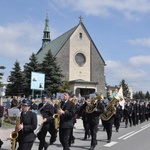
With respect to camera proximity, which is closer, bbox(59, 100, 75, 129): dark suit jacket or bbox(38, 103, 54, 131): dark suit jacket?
bbox(59, 100, 75, 129): dark suit jacket

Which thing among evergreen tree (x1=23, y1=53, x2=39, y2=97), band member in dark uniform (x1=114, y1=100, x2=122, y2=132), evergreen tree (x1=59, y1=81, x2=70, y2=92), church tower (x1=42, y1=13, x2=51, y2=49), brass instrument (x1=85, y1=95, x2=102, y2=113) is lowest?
band member in dark uniform (x1=114, y1=100, x2=122, y2=132)

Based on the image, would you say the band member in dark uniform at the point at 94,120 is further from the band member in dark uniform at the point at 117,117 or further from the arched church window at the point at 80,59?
the arched church window at the point at 80,59

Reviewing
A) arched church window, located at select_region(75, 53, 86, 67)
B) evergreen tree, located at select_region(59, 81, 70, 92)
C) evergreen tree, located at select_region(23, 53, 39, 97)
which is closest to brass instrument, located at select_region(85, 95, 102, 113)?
evergreen tree, located at select_region(59, 81, 70, 92)

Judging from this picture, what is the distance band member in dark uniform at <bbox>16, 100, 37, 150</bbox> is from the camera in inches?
232

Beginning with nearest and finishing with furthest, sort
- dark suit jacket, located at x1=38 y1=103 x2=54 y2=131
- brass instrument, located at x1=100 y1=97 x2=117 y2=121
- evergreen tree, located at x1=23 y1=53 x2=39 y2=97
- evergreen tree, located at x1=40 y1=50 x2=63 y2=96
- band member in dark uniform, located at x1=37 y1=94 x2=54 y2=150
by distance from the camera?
band member in dark uniform, located at x1=37 y1=94 x2=54 y2=150 → dark suit jacket, located at x1=38 y1=103 x2=54 y2=131 → brass instrument, located at x1=100 y1=97 x2=117 y2=121 → evergreen tree, located at x1=40 y1=50 x2=63 y2=96 → evergreen tree, located at x1=23 y1=53 x2=39 y2=97

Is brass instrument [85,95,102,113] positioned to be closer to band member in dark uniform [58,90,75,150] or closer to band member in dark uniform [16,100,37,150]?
band member in dark uniform [58,90,75,150]

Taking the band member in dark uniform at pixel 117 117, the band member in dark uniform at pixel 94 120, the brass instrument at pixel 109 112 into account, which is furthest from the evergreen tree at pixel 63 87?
the band member in dark uniform at pixel 94 120

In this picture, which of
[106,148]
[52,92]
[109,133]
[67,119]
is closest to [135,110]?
[109,133]

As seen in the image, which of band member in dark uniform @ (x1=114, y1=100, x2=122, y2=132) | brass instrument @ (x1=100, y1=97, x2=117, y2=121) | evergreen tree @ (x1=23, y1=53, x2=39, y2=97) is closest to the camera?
brass instrument @ (x1=100, y1=97, x2=117, y2=121)

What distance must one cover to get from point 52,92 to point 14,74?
9.41 metres

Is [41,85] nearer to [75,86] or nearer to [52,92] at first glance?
[52,92]

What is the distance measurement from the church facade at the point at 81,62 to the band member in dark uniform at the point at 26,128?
4478cm

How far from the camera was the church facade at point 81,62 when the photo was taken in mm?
52500

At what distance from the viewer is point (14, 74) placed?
4816 centimetres
